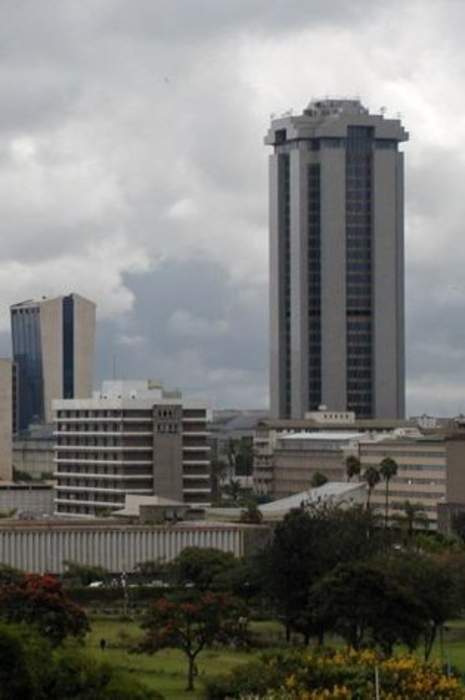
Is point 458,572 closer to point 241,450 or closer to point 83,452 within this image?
point 83,452

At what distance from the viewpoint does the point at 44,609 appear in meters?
64.2

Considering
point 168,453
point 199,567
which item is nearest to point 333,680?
point 199,567

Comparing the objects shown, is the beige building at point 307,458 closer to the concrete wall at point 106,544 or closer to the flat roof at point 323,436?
the flat roof at point 323,436

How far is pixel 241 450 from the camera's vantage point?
191m

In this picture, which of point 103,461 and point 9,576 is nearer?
point 9,576

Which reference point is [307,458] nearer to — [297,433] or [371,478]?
[297,433]

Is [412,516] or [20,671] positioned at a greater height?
[412,516]

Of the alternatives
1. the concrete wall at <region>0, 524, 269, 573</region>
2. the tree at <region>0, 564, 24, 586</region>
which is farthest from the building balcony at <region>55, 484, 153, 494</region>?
the tree at <region>0, 564, 24, 586</region>

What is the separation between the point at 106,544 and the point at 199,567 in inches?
457

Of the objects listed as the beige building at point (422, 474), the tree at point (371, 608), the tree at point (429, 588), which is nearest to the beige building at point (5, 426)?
the beige building at point (422, 474)

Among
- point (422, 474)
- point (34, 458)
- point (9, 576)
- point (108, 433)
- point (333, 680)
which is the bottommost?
point (333, 680)

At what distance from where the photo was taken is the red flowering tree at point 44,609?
63.5 meters

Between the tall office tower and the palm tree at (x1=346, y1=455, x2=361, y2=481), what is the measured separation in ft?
139

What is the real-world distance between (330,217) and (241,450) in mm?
20280
